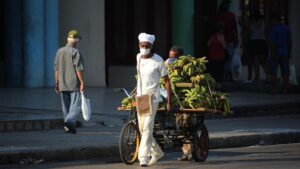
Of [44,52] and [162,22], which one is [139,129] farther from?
[162,22]

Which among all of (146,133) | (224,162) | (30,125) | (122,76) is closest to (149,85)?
(146,133)

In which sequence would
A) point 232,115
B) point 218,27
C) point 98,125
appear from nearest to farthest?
point 98,125 → point 232,115 → point 218,27

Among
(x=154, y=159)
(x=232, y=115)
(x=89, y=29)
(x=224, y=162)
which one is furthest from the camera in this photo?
(x=89, y=29)

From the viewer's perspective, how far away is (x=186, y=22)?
26.5 metres

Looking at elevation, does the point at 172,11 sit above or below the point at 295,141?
above

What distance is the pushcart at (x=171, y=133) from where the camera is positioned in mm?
14078

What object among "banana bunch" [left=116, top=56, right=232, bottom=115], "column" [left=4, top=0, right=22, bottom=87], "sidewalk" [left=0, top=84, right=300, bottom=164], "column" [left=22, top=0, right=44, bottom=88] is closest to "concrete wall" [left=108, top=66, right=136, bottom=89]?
"sidewalk" [left=0, top=84, right=300, bottom=164]

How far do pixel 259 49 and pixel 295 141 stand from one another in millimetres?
8075

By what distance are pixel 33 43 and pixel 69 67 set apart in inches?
298

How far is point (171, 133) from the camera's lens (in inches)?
570

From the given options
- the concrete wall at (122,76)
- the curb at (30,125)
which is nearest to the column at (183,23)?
the concrete wall at (122,76)

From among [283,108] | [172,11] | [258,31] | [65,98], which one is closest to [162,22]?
[172,11]

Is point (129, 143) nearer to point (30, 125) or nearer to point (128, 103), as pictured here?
point (128, 103)

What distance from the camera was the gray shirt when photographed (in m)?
16.8
